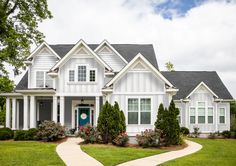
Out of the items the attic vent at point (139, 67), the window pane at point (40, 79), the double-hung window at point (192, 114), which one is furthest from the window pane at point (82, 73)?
the double-hung window at point (192, 114)

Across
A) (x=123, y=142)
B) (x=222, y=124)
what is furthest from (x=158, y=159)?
(x=222, y=124)

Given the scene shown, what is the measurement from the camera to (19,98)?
33156mm

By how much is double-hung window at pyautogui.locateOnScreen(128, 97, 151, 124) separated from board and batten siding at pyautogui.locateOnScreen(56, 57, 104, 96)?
4.99m

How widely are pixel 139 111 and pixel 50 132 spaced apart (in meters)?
6.36

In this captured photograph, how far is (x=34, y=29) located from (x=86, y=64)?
5.88m

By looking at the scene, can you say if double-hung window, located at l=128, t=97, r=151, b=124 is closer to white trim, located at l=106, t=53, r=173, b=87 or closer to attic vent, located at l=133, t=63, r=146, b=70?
white trim, located at l=106, t=53, r=173, b=87

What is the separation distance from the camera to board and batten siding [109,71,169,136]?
83.1 ft

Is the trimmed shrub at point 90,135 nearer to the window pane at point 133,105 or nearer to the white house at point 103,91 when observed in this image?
the white house at point 103,91

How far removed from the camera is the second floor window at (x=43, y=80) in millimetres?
31823

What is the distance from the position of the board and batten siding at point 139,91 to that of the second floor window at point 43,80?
8606 millimetres

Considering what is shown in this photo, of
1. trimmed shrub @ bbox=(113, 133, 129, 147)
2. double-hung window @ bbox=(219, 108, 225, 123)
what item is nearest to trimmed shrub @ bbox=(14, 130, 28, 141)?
trimmed shrub @ bbox=(113, 133, 129, 147)

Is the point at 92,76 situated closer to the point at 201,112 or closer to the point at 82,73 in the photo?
the point at 82,73

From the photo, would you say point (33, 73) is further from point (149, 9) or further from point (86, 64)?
point (149, 9)

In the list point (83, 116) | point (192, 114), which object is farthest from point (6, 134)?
point (192, 114)
